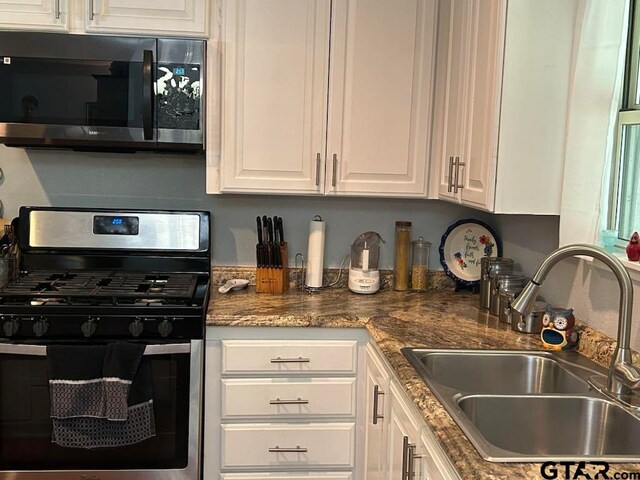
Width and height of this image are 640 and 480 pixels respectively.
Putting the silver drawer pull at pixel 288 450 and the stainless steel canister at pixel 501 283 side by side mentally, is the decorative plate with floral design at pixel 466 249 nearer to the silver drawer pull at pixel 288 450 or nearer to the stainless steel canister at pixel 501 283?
the stainless steel canister at pixel 501 283

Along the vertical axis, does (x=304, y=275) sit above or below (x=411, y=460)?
above

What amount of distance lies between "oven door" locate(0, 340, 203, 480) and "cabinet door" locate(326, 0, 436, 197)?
2.89 feet

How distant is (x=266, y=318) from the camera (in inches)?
94.7

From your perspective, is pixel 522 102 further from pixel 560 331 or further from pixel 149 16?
pixel 149 16

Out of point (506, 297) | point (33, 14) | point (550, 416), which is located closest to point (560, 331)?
point (506, 297)

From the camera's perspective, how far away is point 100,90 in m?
2.47

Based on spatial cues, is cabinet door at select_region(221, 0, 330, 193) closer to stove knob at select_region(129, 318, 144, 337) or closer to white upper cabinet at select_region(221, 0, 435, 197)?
white upper cabinet at select_region(221, 0, 435, 197)

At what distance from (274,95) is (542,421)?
148cm

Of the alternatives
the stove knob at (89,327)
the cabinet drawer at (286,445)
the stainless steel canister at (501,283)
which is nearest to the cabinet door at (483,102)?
the stainless steel canister at (501,283)

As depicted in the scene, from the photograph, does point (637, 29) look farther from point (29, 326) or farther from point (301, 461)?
point (29, 326)

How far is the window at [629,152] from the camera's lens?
6.62 feet

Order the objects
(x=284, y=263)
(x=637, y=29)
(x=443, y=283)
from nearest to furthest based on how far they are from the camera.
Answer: (x=637, y=29)
(x=284, y=263)
(x=443, y=283)

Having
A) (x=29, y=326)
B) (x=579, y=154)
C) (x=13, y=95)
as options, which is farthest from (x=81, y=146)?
(x=579, y=154)

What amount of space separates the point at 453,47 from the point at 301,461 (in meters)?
1.55
